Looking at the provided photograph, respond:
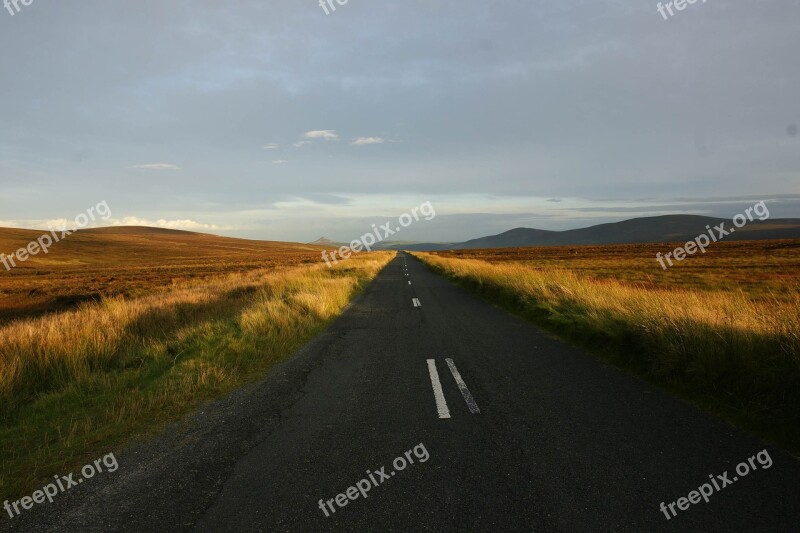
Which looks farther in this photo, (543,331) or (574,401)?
(543,331)

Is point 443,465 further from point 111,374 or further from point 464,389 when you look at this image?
point 111,374

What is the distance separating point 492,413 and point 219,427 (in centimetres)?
330

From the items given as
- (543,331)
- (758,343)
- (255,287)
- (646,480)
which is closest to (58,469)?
(646,480)

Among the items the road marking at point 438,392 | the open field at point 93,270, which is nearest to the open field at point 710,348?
the road marking at point 438,392

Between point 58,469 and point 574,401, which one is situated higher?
point 58,469

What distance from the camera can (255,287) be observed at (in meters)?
20.8

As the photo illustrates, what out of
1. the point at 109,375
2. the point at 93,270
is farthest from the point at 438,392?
the point at 93,270

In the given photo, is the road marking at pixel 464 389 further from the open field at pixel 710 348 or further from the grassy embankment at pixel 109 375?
the grassy embankment at pixel 109 375

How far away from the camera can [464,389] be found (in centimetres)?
577

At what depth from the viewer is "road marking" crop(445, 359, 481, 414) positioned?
200 inches

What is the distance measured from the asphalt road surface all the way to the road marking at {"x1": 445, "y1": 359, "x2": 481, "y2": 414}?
40 millimetres

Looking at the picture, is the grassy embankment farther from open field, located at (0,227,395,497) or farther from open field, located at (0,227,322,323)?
open field, located at (0,227,322,323)

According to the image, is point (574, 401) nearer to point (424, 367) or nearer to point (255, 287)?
point (424, 367)

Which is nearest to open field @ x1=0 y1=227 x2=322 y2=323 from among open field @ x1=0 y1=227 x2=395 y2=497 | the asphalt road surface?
open field @ x1=0 y1=227 x2=395 y2=497
